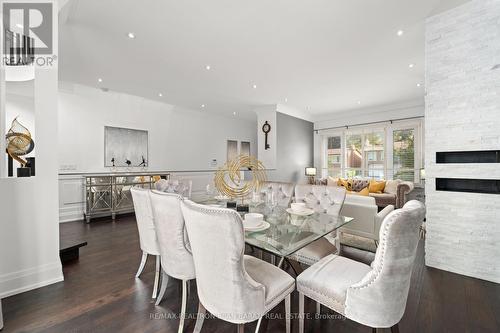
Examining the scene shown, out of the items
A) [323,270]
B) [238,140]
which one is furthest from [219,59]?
[238,140]

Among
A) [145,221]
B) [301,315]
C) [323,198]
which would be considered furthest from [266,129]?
[301,315]

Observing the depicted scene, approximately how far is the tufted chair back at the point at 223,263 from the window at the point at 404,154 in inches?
260

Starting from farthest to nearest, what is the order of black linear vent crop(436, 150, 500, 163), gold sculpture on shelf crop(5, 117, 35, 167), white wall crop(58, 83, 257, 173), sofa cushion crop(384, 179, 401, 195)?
sofa cushion crop(384, 179, 401, 195), white wall crop(58, 83, 257, 173), black linear vent crop(436, 150, 500, 163), gold sculpture on shelf crop(5, 117, 35, 167)

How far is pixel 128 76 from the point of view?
3988 millimetres

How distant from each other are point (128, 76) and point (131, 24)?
70.0 inches

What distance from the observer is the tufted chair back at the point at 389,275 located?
3.26 feet

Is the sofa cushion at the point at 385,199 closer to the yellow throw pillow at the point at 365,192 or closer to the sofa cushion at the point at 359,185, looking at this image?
the yellow throw pillow at the point at 365,192

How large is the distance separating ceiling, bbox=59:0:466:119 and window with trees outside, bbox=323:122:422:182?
153 centimetres

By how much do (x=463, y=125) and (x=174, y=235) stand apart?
3123 millimetres

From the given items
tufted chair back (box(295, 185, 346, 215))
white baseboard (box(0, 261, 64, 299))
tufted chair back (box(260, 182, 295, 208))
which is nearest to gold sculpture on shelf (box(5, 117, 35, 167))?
white baseboard (box(0, 261, 64, 299))

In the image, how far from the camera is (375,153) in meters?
6.56

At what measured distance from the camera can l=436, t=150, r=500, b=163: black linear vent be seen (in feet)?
6.91

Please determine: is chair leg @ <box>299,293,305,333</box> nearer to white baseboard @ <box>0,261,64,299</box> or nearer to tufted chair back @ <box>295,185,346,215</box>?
tufted chair back @ <box>295,185,346,215</box>

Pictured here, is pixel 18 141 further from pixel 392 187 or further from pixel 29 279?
pixel 392 187
